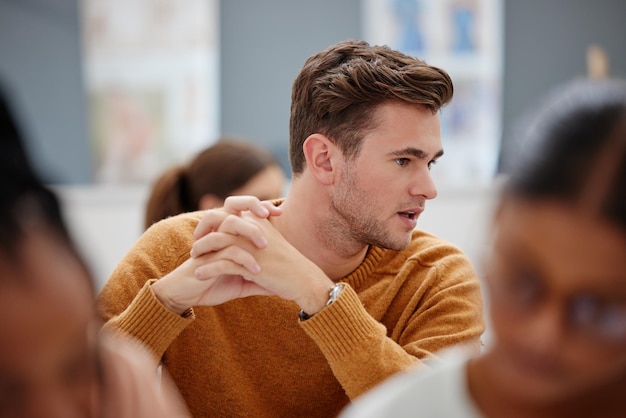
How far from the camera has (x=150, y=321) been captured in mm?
1371

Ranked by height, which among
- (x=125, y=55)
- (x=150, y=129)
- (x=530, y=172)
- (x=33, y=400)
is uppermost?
(x=530, y=172)

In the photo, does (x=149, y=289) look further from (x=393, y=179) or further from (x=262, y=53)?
(x=262, y=53)

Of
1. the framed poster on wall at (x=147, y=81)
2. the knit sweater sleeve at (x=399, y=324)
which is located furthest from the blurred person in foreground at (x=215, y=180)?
the framed poster on wall at (x=147, y=81)

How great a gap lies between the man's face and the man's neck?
0.09 ft

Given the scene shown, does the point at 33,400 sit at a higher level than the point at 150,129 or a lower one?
higher

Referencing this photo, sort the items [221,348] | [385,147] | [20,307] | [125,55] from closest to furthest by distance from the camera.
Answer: [20,307]
[221,348]
[385,147]
[125,55]

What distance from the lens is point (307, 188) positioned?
1.81 m

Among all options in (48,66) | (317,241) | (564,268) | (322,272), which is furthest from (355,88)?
(48,66)

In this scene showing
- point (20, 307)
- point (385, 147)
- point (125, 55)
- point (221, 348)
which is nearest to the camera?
point (20, 307)

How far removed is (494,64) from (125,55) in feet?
7.08

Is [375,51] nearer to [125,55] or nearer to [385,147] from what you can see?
Answer: [385,147]

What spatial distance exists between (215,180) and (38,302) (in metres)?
2.38

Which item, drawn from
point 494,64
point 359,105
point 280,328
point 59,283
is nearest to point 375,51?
point 359,105

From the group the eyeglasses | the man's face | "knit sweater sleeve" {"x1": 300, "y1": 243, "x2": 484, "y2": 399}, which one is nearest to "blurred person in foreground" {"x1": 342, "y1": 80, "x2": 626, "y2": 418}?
the eyeglasses
